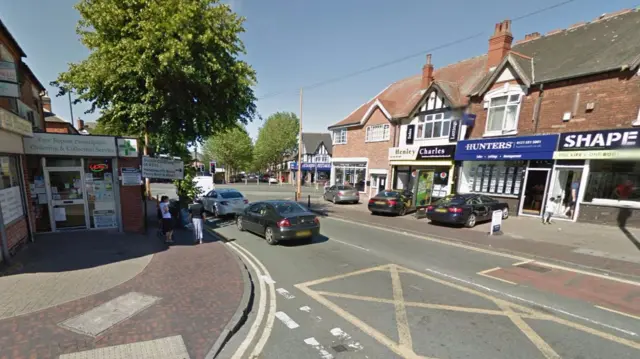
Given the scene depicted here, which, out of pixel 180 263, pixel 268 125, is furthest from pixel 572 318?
pixel 268 125

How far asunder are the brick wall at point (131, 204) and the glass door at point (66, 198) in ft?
3.78

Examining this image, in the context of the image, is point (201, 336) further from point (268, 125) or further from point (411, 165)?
point (268, 125)

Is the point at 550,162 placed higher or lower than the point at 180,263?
higher

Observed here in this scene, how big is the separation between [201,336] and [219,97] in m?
9.00

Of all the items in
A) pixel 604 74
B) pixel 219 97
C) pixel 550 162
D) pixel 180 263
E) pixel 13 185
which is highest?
pixel 604 74

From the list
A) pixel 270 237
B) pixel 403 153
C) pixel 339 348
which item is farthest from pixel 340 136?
pixel 339 348

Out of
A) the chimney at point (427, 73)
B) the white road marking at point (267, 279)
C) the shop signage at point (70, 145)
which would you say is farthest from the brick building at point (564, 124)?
the shop signage at point (70, 145)

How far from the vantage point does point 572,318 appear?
4473 millimetres

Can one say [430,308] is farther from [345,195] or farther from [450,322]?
[345,195]

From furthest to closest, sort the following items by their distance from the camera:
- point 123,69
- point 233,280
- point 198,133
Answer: point 198,133, point 123,69, point 233,280

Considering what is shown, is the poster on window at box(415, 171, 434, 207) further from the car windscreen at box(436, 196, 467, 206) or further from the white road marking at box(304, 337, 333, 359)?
the white road marking at box(304, 337, 333, 359)

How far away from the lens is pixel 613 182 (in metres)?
11.9

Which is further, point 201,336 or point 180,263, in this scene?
point 180,263

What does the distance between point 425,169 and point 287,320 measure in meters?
15.4
